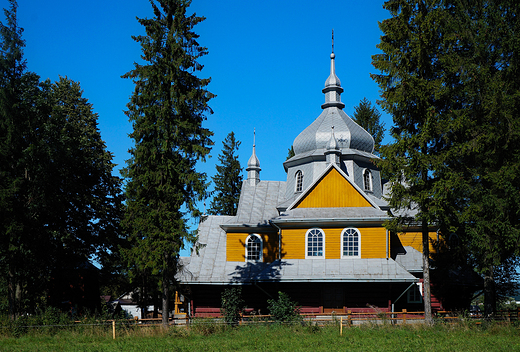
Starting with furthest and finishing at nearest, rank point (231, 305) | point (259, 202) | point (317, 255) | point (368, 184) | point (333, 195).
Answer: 1. point (368, 184)
2. point (259, 202)
3. point (333, 195)
4. point (317, 255)
5. point (231, 305)

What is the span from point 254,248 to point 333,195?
5347mm

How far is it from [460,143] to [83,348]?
619 inches

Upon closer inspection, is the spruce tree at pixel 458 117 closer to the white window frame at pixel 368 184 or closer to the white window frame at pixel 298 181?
the white window frame at pixel 368 184

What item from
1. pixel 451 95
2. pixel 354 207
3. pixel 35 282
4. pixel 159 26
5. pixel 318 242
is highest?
pixel 159 26

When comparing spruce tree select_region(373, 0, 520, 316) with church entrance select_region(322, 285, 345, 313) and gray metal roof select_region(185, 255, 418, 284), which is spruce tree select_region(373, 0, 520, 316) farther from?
church entrance select_region(322, 285, 345, 313)

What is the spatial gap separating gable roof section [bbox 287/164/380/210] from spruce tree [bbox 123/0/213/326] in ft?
26.2

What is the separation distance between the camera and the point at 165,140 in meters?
19.7

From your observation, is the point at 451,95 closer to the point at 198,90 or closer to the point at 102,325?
the point at 198,90

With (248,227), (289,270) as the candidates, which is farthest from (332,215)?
(248,227)

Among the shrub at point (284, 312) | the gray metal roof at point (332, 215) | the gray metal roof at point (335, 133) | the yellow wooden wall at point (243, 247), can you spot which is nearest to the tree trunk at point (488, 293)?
the gray metal roof at point (332, 215)

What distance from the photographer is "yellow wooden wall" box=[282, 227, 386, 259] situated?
2519 cm

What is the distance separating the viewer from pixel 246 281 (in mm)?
25641

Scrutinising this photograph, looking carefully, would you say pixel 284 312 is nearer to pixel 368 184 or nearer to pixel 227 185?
pixel 368 184

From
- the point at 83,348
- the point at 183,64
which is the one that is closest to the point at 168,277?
the point at 83,348
